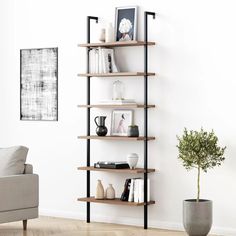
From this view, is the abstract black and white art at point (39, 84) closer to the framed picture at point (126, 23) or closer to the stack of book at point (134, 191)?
the framed picture at point (126, 23)

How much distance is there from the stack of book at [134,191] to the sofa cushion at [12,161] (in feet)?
3.57

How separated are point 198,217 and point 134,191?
924 millimetres

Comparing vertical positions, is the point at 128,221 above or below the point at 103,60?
below

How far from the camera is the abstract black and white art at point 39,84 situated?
8430mm

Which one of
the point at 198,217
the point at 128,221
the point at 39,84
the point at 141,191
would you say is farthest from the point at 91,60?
the point at 198,217

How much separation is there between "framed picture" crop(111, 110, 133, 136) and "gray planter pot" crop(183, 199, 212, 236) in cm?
123

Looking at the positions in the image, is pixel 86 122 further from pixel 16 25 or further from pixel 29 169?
pixel 16 25

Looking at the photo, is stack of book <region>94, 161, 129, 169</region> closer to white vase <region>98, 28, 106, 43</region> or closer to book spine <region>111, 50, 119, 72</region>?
book spine <region>111, 50, 119, 72</region>

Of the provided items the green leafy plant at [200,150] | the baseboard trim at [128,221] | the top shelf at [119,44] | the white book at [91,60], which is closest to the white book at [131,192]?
the baseboard trim at [128,221]

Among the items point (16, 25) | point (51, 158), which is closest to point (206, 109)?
point (51, 158)

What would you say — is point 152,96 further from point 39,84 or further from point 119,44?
point 39,84

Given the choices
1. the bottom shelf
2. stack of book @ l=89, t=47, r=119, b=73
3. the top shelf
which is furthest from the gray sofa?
the top shelf

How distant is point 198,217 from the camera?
273 inches

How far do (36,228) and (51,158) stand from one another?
1.08 m
